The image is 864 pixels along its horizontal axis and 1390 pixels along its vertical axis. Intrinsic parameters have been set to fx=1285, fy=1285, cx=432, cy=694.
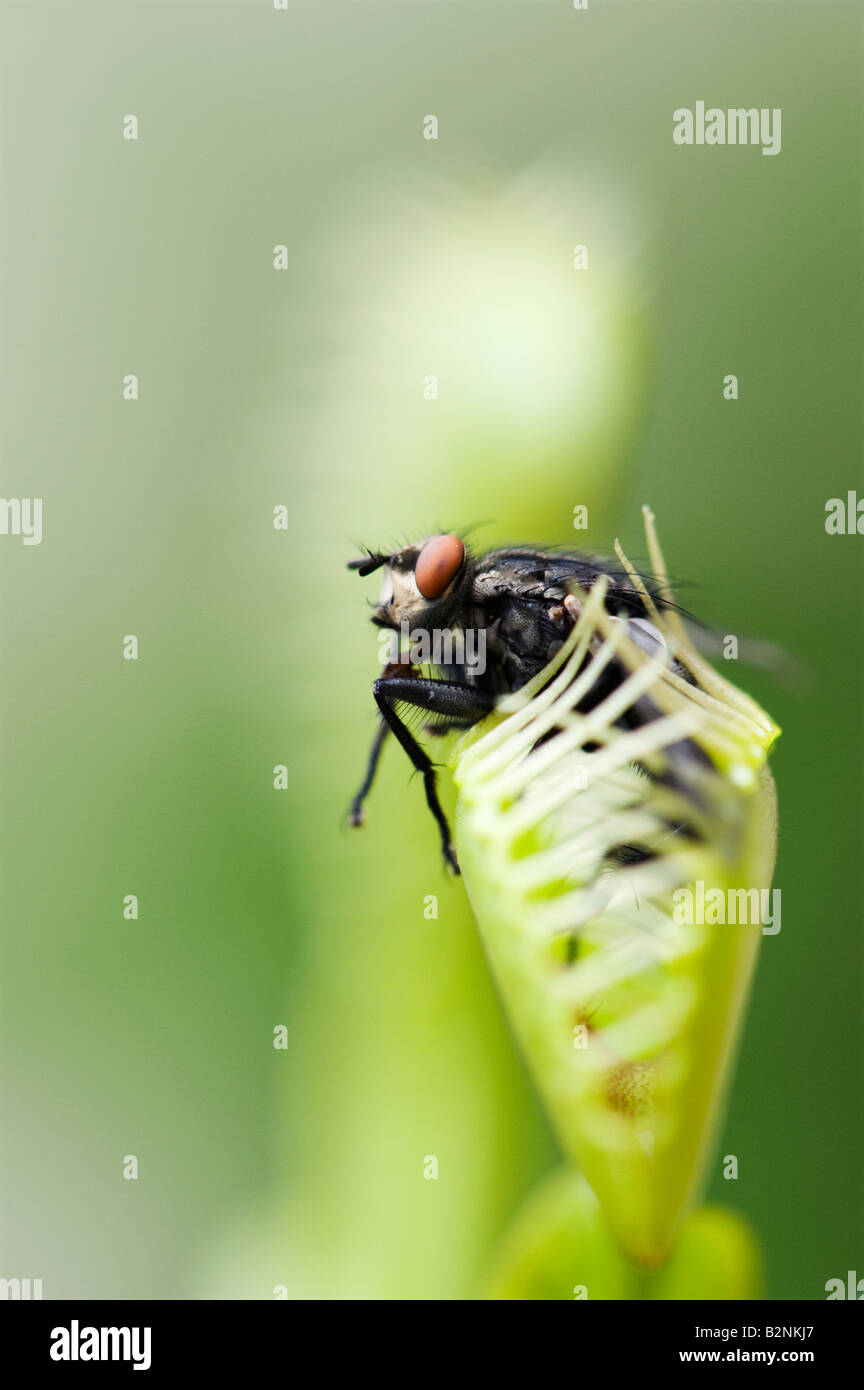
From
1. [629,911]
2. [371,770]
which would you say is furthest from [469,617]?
[629,911]

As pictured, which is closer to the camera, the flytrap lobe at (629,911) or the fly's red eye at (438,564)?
the flytrap lobe at (629,911)

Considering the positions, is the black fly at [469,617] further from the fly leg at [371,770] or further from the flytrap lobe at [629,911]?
the flytrap lobe at [629,911]

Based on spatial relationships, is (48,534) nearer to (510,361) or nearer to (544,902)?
(510,361)

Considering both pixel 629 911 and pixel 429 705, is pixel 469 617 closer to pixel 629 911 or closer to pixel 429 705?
pixel 429 705

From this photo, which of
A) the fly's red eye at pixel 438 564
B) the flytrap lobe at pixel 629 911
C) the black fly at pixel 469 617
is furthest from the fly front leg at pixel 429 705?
the flytrap lobe at pixel 629 911

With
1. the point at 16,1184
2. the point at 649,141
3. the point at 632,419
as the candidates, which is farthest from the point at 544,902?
the point at 649,141

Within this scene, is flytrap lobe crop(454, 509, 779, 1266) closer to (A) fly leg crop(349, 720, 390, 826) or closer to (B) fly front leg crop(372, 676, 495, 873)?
(B) fly front leg crop(372, 676, 495, 873)

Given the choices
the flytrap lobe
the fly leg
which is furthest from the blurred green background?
the flytrap lobe
